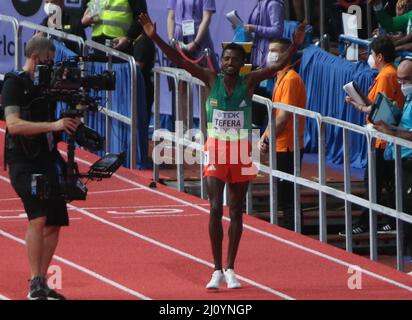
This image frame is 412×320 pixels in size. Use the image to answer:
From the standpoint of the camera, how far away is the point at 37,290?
42.5ft

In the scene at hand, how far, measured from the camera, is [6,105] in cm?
1298

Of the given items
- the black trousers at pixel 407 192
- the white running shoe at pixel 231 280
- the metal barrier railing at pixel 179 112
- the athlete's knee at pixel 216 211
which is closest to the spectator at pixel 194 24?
the metal barrier railing at pixel 179 112

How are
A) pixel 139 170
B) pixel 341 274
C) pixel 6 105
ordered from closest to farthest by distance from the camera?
1. pixel 6 105
2. pixel 341 274
3. pixel 139 170

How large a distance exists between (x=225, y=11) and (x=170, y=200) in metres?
4.09

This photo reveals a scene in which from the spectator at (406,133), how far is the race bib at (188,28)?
368 centimetres

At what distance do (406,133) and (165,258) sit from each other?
245 cm

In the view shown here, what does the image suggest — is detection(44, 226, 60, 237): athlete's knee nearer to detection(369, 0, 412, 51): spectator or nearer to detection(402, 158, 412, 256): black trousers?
detection(402, 158, 412, 256): black trousers

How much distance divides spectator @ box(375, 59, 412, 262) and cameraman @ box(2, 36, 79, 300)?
11.9ft

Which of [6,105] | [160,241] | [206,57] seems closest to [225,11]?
[206,57]

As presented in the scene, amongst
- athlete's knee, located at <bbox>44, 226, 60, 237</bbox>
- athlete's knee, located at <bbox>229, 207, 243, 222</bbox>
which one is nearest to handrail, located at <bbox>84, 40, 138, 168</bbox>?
athlete's knee, located at <bbox>229, 207, 243, 222</bbox>

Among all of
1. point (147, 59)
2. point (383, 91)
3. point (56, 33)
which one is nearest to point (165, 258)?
point (383, 91)

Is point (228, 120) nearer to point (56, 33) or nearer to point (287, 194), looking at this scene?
point (287, 194)

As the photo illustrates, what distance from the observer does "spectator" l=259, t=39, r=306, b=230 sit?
16406 mm
